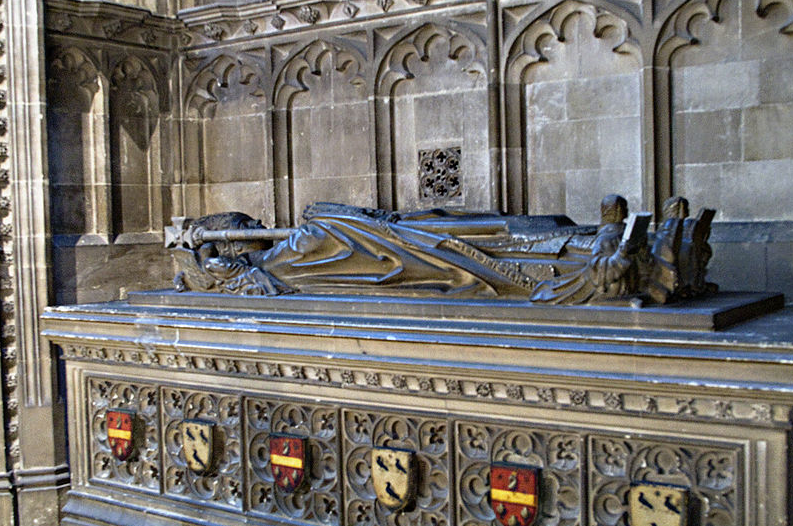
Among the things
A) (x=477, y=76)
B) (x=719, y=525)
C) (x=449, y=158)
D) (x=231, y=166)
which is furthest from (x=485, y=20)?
(x=719, y=525)

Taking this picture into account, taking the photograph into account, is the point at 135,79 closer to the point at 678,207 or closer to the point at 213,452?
the point at 213,452

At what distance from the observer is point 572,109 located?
5.24 m

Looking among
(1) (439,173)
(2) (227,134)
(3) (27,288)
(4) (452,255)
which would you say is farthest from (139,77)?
(4) (452,255)

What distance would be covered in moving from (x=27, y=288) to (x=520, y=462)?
11.8 feet

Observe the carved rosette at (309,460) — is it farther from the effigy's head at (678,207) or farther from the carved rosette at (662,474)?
the effigy's head at (678,207)

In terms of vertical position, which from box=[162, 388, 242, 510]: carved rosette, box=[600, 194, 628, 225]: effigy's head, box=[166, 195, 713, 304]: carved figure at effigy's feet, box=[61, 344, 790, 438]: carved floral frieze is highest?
box=[600, 194, 628, 225]: effigy's head

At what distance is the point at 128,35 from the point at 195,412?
123 inches

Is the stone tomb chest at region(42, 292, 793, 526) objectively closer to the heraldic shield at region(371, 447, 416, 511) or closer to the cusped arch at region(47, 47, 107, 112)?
the heraldic shield at region(371, 447, 416, 511)

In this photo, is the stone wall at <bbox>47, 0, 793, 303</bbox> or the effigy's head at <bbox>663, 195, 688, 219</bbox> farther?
the stone wall at <bbox>47, 0, 793, 303</bbox>

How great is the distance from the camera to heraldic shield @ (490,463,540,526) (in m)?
3.43

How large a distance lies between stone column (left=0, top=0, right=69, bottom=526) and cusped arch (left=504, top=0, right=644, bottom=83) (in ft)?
9.79

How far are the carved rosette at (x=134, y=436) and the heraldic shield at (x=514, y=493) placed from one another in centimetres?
194

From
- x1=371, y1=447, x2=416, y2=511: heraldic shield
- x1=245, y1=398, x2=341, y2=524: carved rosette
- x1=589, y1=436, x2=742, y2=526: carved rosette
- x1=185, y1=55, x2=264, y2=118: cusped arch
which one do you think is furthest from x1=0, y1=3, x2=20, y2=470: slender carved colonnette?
x1=589, y1=436, x2=742, y2=526: carved rosette

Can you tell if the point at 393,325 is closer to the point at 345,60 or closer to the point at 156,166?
the point at 345,60
